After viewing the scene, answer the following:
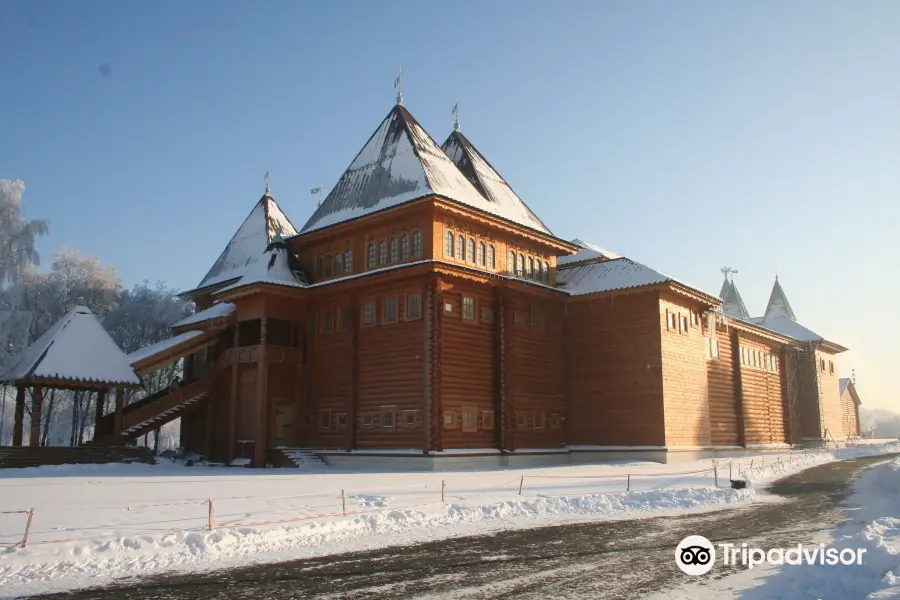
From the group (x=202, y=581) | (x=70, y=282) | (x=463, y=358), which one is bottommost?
(x=202, y=581)

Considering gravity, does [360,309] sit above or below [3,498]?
above

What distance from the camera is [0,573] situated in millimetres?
10656

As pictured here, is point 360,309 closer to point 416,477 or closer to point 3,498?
point 416,477

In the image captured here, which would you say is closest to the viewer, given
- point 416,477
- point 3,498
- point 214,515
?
point 214,515

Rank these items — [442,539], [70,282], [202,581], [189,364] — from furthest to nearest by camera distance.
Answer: [70,282]
[189,364]
[442,539]
[202,581]

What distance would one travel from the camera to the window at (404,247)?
31.1 meters

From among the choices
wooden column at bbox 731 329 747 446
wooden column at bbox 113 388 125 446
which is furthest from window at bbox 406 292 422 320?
wooden column at bbox 731 329 747 446

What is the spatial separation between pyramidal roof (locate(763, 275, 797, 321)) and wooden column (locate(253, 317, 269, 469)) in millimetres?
49902

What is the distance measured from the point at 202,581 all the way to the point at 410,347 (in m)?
19.6

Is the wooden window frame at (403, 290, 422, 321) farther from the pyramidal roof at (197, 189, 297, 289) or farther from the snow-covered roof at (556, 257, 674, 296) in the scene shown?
the pyramidal roof at (197, 189, 297, 289)

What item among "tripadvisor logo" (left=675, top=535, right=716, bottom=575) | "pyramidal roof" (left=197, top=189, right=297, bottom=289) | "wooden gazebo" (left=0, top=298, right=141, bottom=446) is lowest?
"tripadvisor logo" (left=675, top=535, right=716, bottom=575)

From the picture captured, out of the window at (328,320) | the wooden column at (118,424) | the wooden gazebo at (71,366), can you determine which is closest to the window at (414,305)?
the window at (328,320)

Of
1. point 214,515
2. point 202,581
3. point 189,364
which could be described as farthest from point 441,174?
point 202,581

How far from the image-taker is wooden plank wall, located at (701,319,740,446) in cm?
3904
